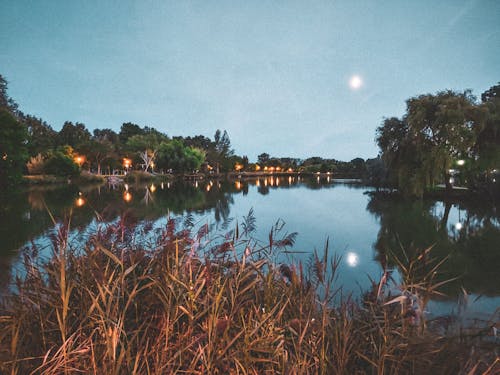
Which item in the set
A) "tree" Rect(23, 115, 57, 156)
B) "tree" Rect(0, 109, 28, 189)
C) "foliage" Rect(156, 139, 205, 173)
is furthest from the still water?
"foliage" Rect(156, 139, 205, 173)

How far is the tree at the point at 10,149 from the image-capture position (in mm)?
21688

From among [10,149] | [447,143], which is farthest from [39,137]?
[447,143]

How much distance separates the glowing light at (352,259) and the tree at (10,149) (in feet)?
89.4

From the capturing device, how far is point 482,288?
19.1ft

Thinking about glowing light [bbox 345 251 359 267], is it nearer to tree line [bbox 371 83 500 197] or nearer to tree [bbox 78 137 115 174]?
tree line [bbox 371 83 500 197]

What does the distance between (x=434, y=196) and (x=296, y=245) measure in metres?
18.9

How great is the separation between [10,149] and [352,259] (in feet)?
90.3

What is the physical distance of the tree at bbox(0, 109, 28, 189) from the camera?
71.2 feet

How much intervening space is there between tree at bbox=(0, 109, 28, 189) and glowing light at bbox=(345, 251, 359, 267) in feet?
89.4

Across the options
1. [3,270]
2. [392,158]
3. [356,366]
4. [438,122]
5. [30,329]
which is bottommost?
[3,270]

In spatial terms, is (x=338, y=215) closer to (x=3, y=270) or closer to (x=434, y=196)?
(x=434, y=196)

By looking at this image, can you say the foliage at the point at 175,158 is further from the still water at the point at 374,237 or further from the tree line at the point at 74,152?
the still water at the point at 374,237

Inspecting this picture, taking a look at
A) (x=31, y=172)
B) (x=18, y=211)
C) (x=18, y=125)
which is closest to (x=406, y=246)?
(x=18, y=211)

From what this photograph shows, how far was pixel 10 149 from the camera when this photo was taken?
21.9m
